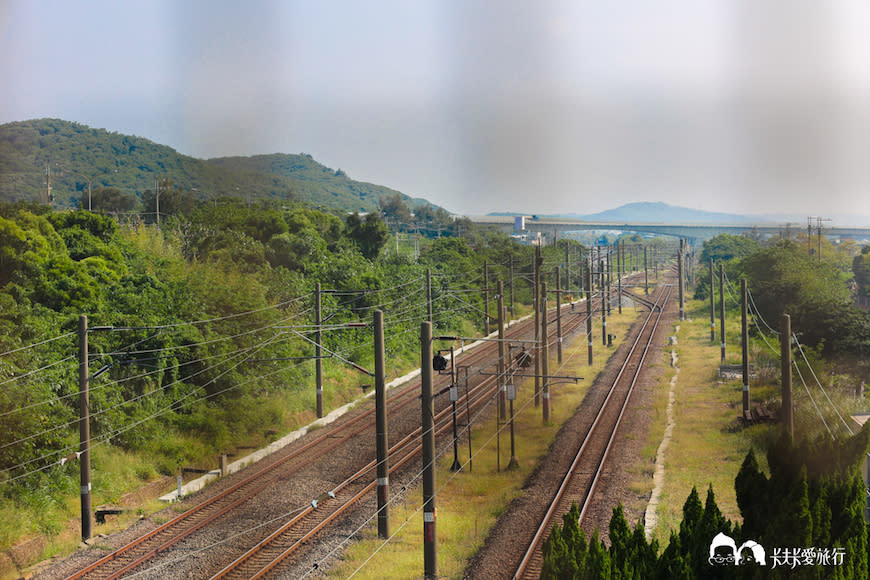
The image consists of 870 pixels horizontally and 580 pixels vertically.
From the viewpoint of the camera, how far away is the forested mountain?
45.3m

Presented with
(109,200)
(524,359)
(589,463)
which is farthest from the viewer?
(109,200)

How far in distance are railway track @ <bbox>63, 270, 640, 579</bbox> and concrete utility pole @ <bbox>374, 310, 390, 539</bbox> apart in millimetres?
981

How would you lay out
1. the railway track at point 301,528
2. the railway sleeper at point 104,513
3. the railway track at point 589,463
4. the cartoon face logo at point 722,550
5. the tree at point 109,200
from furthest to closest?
the tree at point 109,200
the railway sleeper at point 104,513
the railway track at point 589,463
the railway track at point 301,528
the cartoon face logo at point 722,550

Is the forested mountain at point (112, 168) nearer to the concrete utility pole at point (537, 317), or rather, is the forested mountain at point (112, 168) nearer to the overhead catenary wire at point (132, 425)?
the concrete utility pole at point (537, 317)

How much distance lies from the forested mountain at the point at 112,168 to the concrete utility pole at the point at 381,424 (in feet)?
104

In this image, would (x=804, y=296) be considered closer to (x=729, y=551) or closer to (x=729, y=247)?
(x=729, y=551)

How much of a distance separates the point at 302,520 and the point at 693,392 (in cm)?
1313

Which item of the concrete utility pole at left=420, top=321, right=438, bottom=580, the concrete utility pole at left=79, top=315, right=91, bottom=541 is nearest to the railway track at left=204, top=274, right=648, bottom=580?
the concrete utility pole at left=420, top=321, right=438, bottom=580

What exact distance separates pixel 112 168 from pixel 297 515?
55052 mm

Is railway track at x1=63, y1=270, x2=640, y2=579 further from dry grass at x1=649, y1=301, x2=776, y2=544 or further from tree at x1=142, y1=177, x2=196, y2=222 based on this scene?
tree at x1=142, y1=177, x2=196, y2=222

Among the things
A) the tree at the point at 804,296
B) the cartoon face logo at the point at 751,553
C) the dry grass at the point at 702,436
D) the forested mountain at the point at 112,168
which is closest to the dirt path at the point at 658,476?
the dry grass at the point at 702,436

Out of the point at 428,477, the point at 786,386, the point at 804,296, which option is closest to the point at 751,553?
the point at 428,477

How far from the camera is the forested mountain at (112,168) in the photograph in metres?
45.3

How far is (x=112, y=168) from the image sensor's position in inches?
2359
